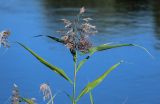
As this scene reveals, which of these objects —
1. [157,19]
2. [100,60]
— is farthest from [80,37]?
[157,19]

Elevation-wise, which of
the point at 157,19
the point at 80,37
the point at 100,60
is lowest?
the point at 157,19

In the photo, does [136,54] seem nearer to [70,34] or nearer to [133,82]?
[133,82]

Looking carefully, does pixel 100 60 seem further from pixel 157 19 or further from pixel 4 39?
pixel 4 39

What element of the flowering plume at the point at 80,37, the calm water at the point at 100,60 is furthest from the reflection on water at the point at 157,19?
the flowering plume at the point at 80,37

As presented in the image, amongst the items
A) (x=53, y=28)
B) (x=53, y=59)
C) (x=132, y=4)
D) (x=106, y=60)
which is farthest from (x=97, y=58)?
(x=132, y=4)

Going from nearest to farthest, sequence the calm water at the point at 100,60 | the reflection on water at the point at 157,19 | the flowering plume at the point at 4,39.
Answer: the flowering plume at the point at 4,39
the calm water at the point at 100,60
the reflection on water at the point at 157,19

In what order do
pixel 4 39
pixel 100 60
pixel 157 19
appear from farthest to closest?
pixel 157 19 < pixel 100 60 < pixel 4 39

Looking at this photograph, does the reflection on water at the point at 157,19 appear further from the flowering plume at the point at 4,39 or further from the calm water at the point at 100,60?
the flowering plume at the point at 4,39

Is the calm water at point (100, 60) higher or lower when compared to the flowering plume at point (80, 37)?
lower
